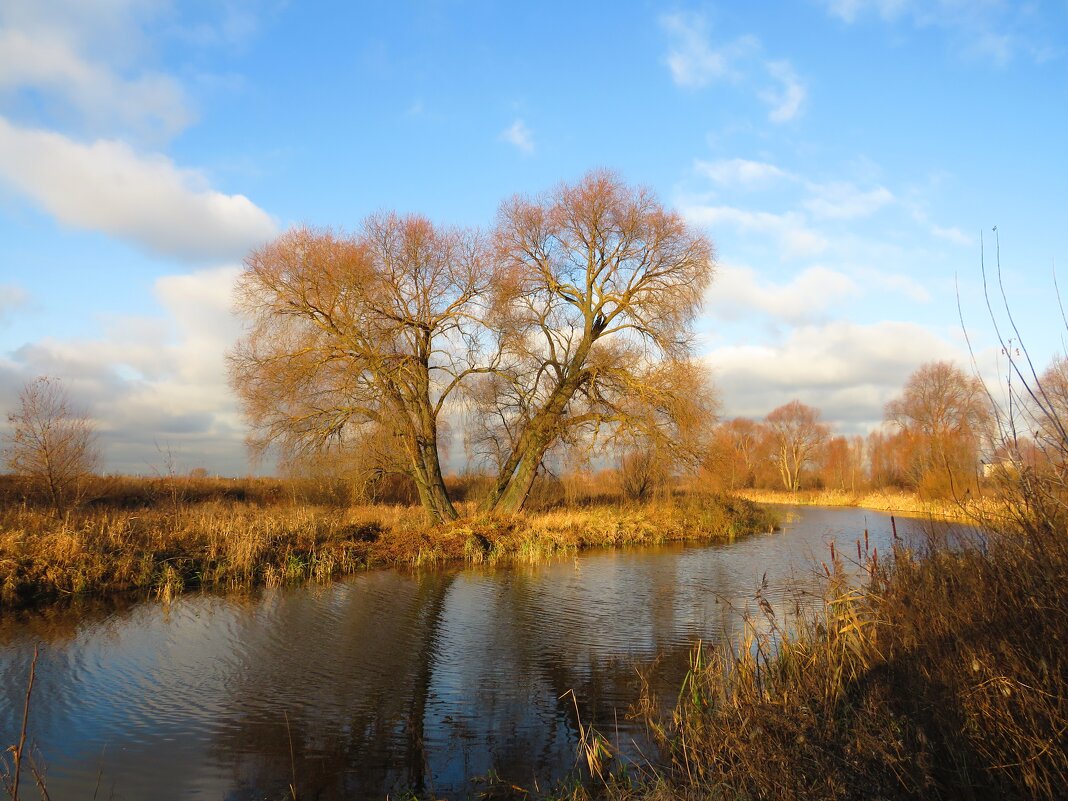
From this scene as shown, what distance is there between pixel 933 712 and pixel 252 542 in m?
13.2

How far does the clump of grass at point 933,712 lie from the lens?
10.7 ft

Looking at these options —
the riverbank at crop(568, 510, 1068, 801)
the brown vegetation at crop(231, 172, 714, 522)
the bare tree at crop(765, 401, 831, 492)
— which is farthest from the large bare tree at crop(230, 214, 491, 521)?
the bare tree at crop(765, 401, 831, 492)

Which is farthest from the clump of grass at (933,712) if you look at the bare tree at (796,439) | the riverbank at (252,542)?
the bare tree at (796,439)

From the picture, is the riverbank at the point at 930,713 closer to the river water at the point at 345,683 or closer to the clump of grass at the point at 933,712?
the clump of grass at the point at 933,712

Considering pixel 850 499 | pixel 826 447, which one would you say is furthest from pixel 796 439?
pixel 850 499

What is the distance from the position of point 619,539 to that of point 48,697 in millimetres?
16729

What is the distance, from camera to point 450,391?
19.6 metres

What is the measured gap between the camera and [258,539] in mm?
14086

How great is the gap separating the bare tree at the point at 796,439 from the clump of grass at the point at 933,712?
59.5 m

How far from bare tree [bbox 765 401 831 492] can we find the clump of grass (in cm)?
5953

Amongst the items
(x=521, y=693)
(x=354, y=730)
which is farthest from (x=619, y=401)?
(x=354, y=730)

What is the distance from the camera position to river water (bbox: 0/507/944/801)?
5.36 m

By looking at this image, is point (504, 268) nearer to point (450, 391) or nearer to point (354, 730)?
point (450, 391)

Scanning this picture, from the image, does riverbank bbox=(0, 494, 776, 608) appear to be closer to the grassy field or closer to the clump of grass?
the grassy field
